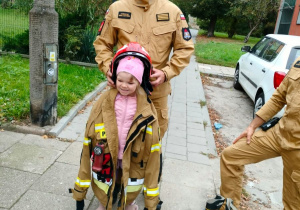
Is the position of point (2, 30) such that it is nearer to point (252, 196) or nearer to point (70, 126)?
point (70, 126)

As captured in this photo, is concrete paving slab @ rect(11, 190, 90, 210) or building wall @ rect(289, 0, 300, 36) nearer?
concrete paving slab @ rect(11, 190, 90, 210)

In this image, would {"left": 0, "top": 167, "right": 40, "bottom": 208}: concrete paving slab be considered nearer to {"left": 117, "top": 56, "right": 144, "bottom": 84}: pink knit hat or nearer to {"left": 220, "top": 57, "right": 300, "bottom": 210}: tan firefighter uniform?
{"left": 117, "top": 56, "right": 144, "bottom": 84}: pink knit hat

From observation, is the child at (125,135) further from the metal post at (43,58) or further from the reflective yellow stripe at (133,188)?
the metal post at (43,58)

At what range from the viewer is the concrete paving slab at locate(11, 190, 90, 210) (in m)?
2.77

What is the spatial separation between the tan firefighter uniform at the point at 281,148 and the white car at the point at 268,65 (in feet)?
9.03

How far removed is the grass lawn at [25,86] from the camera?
4598mm

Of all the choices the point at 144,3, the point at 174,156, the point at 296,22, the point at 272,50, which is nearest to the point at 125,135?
the point at 144,3

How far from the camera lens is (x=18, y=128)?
13.9 feet

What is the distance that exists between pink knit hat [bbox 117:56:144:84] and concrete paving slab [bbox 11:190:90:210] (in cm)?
149

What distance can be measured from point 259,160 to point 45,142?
277 centimetres

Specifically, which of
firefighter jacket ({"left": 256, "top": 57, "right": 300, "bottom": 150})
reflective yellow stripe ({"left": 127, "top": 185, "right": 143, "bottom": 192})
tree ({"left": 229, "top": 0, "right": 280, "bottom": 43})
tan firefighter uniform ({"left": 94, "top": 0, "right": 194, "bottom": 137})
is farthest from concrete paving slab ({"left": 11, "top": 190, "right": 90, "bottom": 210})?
tree ({"left": 229, "top": 0, "right": 280, "bottom": 43})

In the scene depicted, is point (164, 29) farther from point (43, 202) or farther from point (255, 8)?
point (255, 8)

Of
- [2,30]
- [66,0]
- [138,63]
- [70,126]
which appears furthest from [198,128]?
[2,30]

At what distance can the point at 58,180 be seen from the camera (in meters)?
3.23
